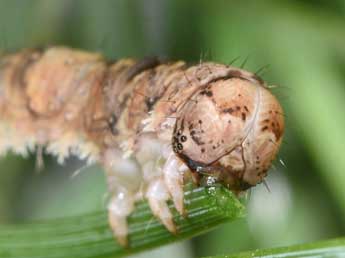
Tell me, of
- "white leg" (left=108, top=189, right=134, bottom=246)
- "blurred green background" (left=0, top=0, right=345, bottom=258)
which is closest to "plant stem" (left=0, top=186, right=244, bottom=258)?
"white leg" (left=108, top=189, right=134, bottom=246)

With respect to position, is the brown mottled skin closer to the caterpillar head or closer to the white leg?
the caterpillar head

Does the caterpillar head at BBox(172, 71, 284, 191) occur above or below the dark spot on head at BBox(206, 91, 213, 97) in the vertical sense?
below

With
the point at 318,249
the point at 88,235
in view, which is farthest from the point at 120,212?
the point at 318,249

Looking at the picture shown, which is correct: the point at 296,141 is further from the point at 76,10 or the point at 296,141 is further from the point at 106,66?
the point at 76,10

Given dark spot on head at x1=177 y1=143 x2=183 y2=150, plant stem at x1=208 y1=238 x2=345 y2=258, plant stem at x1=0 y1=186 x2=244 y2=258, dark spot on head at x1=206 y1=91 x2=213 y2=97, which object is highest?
dark spot on head at x1=206 y1=91 x2=213 y2=97

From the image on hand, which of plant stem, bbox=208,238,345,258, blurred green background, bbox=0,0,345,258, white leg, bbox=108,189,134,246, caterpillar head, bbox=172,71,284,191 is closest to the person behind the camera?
plant stem, bbox=208,238,345,258

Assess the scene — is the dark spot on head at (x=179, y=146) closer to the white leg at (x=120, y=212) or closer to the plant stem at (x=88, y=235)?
the plant stem at (x=88, y=235)

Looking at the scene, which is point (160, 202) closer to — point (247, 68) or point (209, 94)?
point (209, 94)

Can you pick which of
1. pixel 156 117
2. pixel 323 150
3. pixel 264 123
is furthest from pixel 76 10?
pixel 264 123

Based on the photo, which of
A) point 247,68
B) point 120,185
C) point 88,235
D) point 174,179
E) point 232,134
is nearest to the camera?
point 232,134
